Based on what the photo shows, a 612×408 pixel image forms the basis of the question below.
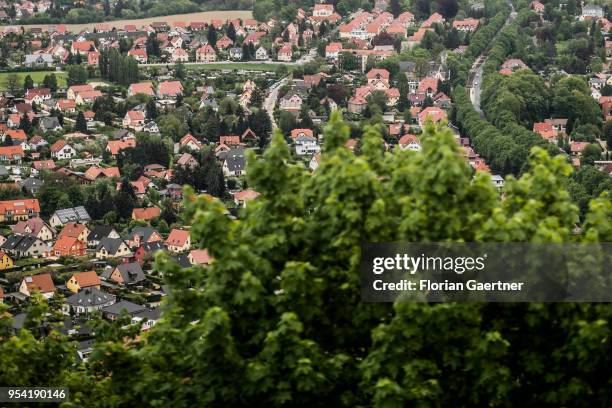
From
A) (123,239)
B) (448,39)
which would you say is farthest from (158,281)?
(448,39)

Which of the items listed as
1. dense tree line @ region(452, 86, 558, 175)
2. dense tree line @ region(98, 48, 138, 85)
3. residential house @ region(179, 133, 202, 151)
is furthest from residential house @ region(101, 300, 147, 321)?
dense tree line @ region(98, 48, 138, 85)


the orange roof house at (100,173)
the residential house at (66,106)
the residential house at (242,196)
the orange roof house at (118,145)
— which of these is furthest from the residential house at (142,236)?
the residential house at (66,106)

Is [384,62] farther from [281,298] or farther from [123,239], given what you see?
[281,298]

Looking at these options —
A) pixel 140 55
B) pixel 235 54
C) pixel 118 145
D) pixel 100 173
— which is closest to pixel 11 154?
pixel 118 145

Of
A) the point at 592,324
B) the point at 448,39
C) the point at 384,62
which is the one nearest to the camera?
the point at 592,324

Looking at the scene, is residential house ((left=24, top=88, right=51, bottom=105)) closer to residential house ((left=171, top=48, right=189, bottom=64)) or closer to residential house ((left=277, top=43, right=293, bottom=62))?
residential house ((left=171, top=48, right=189, bottom=64))

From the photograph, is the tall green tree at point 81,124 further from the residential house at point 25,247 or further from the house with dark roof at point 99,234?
the residential house at point 25,247

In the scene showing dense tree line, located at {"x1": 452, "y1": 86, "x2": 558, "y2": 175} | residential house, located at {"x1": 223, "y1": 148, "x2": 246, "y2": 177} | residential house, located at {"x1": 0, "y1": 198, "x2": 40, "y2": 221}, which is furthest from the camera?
residential house, located at {"x1": 223, "y1": 148, "x2": 246, "y2": 177}
